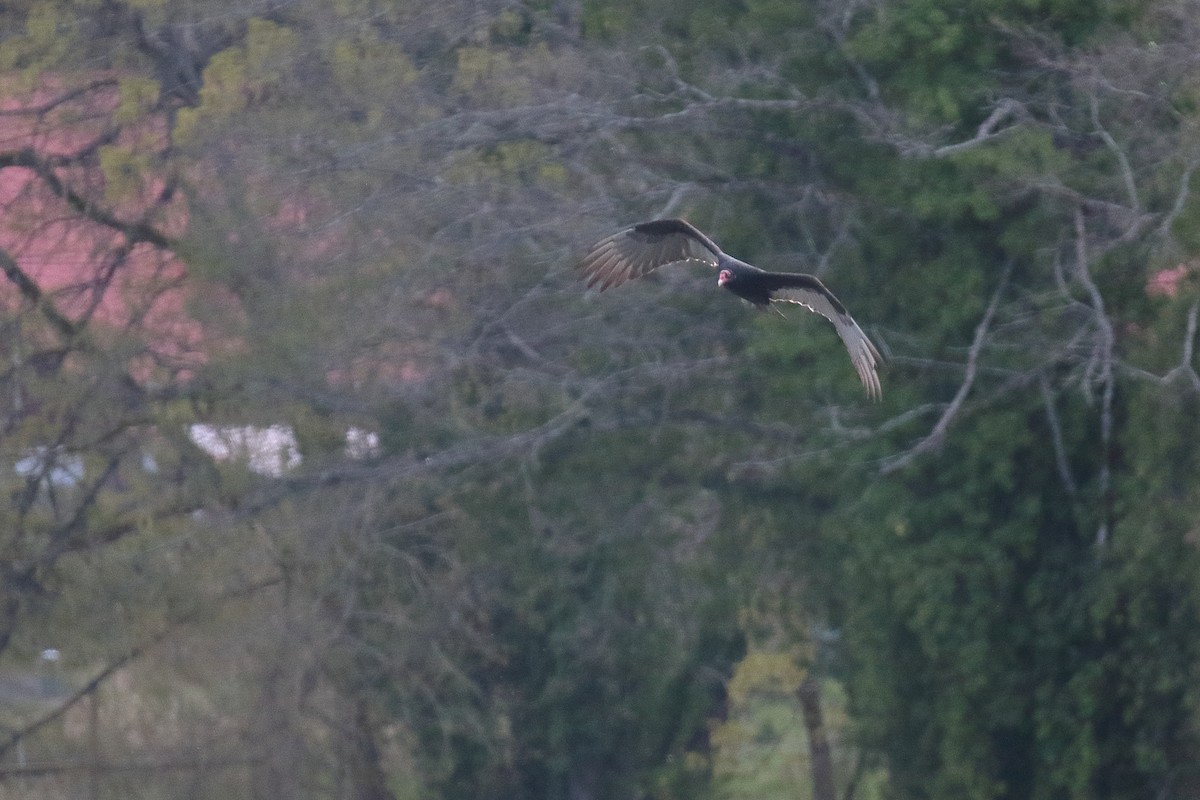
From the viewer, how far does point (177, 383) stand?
36.3ft

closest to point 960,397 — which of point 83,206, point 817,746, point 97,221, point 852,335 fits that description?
point 852,335

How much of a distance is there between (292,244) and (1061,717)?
17.6ft

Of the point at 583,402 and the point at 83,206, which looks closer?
the point at 583,402

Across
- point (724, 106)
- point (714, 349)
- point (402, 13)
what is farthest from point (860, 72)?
point (402, 13)

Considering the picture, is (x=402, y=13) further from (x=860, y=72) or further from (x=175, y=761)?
(x=175, y=761)

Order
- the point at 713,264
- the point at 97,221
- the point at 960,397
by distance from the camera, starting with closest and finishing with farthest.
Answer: the point at 713,264 < the point at 960,397 < the point at 97,221

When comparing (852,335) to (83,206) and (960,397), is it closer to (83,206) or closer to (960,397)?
(960,397)

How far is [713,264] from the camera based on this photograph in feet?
20.7

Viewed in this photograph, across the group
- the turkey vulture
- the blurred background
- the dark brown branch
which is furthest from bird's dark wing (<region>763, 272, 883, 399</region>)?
the dark brown branch

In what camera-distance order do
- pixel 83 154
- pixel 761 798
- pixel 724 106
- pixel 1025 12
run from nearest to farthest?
pixel 1025 12 → pixel 724 106 → pixel 83 154 → pixel 761 798

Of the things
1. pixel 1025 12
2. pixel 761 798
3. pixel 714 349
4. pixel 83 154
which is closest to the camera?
pixel 1025 12

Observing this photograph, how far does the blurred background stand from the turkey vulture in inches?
115

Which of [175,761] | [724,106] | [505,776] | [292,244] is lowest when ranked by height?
[505,776]

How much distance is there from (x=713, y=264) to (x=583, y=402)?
4.16 meters
